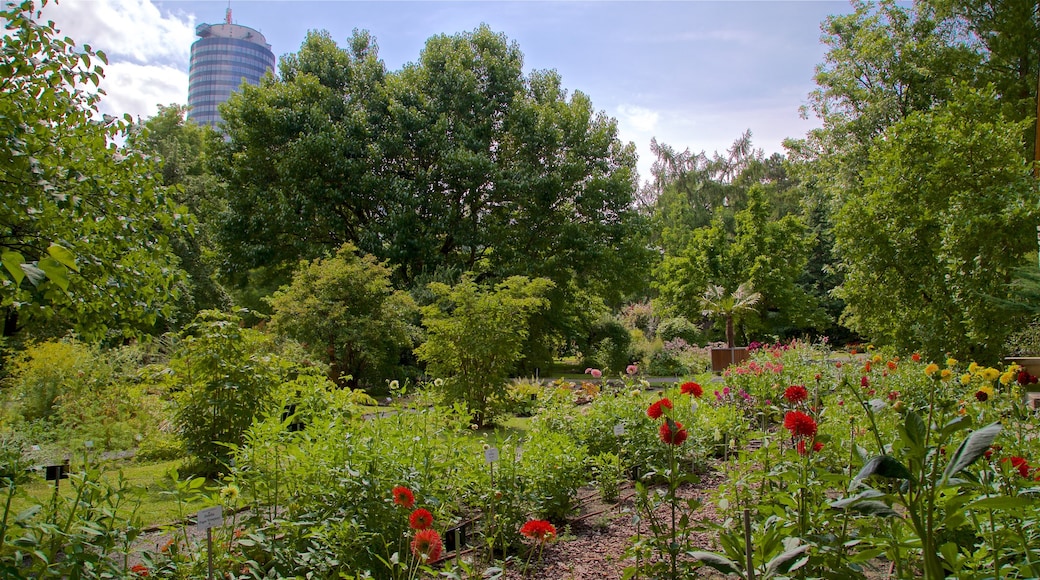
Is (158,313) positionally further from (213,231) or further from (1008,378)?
(213,231)

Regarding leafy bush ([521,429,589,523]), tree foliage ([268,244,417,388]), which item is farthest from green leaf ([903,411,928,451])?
tree foliage ([268,244,417,388])

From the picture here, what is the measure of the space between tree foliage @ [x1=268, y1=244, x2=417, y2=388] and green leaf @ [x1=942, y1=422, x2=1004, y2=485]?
9957mm

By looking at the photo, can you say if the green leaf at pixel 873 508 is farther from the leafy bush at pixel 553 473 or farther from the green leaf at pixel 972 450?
the leafy bush at pixel 553 473

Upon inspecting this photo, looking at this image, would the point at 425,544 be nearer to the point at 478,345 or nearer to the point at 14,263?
the point at 14,263

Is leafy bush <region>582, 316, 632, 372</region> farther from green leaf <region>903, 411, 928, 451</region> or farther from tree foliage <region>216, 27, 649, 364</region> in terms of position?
green leaf <region>903, 411, 928, 451</region>

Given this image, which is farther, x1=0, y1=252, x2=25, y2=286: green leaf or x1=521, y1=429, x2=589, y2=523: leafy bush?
x1=521, y1=429, x2=589, y2=523: leafy bush

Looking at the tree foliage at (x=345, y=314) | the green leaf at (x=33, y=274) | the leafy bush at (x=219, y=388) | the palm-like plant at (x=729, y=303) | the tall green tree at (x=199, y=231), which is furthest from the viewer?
the palm-like plant at (x=729, y=303)

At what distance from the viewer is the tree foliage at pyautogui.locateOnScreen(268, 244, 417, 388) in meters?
10.4

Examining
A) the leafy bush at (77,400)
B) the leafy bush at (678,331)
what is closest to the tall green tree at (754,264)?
the leafy bush at (678,331)

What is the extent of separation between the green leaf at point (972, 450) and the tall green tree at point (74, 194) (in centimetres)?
317

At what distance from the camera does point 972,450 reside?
1058 millimetres

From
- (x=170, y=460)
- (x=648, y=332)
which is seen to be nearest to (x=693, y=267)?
(x=648, y=332)

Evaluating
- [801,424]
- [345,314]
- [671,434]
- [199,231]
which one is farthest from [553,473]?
[199,231]

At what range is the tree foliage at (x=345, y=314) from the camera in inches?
408
